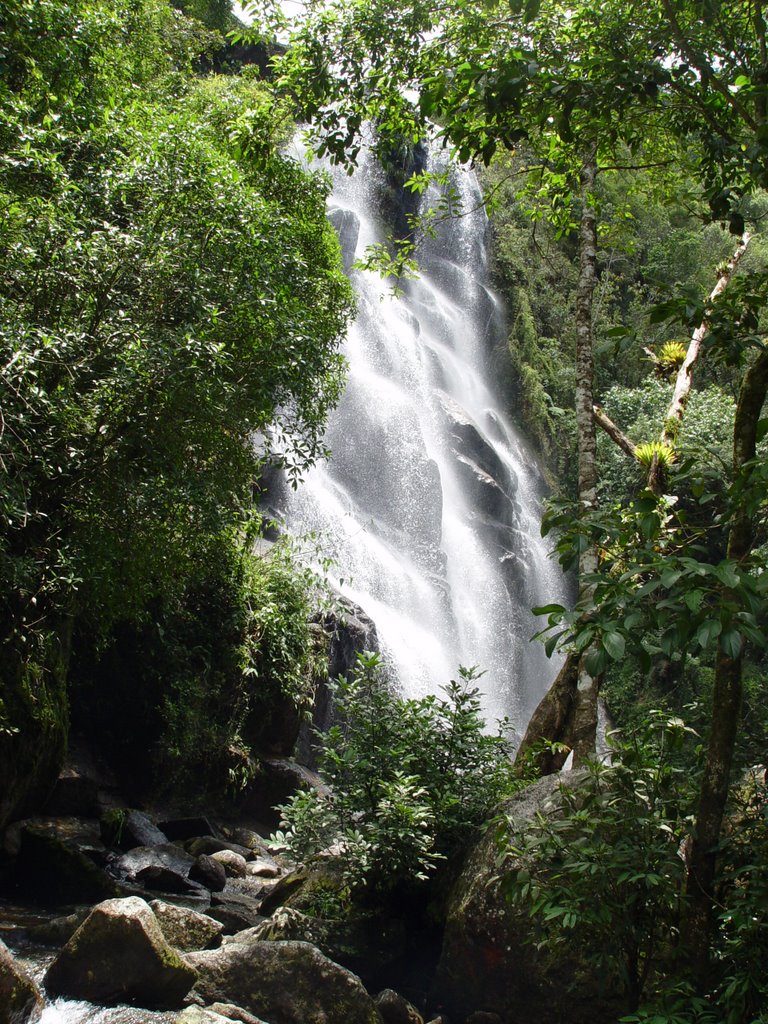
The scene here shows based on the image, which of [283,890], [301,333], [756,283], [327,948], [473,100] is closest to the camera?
[756,283]

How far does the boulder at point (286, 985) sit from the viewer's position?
493cm

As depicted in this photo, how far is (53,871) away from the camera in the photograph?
705cm

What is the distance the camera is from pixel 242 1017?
477 cm

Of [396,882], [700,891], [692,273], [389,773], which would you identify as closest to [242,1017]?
[396,882]

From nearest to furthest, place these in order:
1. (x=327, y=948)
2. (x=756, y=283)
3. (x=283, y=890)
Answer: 1. (x=756, y=283)
2. (x=327, y=948)
3. (x=283, y=890)

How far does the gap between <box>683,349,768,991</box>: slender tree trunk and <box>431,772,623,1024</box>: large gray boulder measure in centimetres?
110

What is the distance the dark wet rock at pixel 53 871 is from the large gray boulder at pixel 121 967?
6.88 ft

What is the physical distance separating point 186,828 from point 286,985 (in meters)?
4.89

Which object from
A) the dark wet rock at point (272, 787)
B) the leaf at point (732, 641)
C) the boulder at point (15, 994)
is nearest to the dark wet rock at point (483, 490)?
the dark wet rock at point (272, 787)

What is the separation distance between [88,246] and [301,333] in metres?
2.57

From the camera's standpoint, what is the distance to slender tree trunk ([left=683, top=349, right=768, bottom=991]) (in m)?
3.41

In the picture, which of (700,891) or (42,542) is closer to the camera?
(700,891)

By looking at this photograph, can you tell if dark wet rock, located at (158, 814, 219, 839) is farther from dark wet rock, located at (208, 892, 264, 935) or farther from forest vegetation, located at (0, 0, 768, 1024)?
dark wet rock, located at (208, 892, 264, 935)

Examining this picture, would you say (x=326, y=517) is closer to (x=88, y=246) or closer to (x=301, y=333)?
(x=301, y=333)
